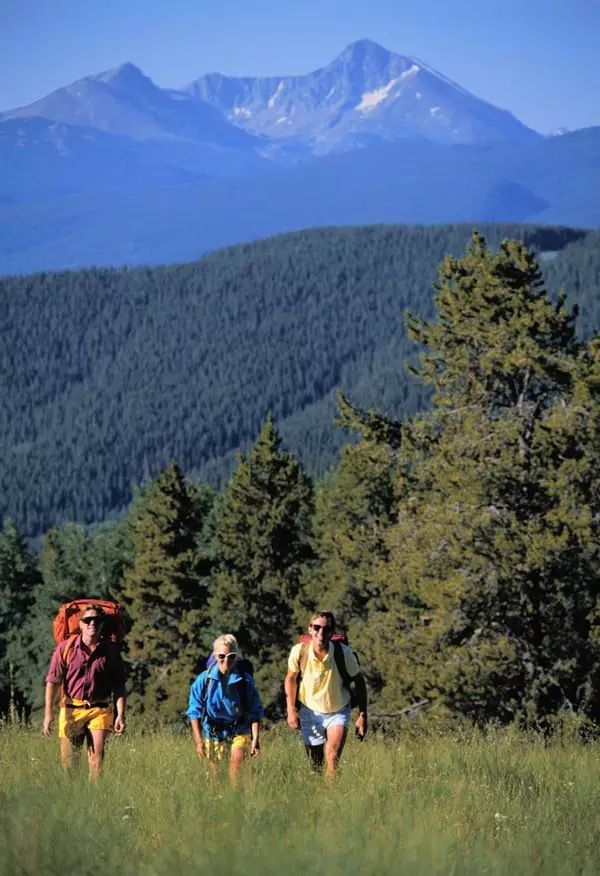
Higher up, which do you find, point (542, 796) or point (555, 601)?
point (542, 796)

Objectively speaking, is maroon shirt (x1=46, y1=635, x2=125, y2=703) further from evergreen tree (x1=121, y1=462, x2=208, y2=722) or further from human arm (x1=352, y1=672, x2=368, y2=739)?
evergreen tree (x1=121, y1=462, x2=208, y2=722)

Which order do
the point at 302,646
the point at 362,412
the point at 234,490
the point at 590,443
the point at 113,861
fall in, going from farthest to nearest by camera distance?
the point at 234,490, the point at 362,412, the point at 590,443, the point at 302,646, the point at 113,861

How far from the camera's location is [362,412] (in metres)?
27.0

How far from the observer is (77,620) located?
9.54 metres

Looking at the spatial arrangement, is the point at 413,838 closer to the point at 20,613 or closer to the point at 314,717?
the point at 314,717

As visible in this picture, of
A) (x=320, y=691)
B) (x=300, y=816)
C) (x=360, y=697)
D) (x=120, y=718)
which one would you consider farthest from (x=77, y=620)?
(x=300, y=816)

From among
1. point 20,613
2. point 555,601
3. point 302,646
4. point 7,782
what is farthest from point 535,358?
point 20,613

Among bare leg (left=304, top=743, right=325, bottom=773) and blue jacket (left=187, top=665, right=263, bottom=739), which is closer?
blue jacket (left=187, top=665, right=263, bottom=739)

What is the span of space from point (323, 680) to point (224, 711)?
96cm

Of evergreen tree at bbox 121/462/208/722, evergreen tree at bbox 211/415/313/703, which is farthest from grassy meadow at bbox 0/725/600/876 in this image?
evergreen tree at bbox 121/462/208/722

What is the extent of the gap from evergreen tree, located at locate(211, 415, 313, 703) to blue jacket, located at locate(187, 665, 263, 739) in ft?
109

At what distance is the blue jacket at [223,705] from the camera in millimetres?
9375

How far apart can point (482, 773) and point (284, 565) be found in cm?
3487

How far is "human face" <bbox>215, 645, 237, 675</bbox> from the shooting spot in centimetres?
914
